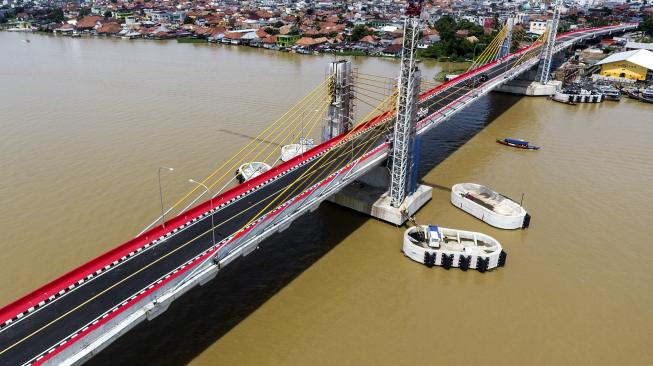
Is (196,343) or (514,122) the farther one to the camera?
(514,122)

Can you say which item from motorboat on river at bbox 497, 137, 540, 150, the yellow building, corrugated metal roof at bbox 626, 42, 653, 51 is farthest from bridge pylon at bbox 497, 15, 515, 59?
corrugated metal roof at bbox 626, 42, 653, 51

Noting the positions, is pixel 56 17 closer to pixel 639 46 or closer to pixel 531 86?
pixel 531 86

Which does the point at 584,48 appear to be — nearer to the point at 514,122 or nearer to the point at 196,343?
the point at 514,122

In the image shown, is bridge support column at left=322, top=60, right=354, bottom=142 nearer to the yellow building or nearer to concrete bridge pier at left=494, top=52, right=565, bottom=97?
concrete bridge pier at left=494, top=52, right=565, bottom=97

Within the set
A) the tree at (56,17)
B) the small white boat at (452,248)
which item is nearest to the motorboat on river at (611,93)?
the small white boat at (452,248)

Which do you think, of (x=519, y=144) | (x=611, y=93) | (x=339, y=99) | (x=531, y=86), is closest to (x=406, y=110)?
(x=339, y=99)

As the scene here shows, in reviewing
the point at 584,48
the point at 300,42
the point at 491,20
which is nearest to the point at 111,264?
the point at 300,42
